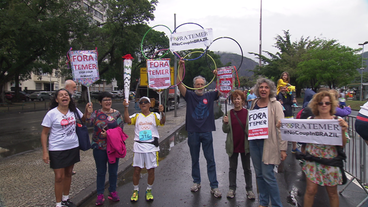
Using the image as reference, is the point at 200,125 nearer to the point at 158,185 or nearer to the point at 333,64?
the point at 158,185

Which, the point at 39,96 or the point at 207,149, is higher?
the point at 39,96

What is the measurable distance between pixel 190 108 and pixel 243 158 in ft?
4.08

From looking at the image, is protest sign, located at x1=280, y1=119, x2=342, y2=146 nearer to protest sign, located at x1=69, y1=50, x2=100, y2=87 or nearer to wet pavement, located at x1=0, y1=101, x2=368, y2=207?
wet pavement, located at x1=0, y1=101, x2=368, y2=207

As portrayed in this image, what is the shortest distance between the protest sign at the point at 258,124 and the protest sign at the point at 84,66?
279 cm

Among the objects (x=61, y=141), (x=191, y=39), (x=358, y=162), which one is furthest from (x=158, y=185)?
(x=358, y=162)

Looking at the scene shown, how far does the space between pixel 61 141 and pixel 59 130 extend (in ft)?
0.52

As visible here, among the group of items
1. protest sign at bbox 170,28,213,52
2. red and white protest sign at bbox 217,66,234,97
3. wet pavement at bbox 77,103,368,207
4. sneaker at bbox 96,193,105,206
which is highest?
protest sign at bbox 170,28,213,52

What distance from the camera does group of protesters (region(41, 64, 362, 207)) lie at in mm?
→ 3078

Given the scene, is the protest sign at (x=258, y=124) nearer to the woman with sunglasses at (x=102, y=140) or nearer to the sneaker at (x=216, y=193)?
the sneaker at (x=216, y=193)

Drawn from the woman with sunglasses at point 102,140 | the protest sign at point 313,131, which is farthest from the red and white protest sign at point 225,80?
the woman with sunglasses at point 102,140

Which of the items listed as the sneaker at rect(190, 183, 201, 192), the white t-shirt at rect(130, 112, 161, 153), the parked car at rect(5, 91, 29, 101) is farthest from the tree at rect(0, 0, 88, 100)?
the parked car at rect(5, 91, 29, 101)

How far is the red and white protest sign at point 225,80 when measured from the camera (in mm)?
4320

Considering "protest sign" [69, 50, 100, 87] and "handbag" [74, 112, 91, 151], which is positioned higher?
"protest sign" [69, 50, 100, 87]

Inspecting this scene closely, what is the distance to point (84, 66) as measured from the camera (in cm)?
446
